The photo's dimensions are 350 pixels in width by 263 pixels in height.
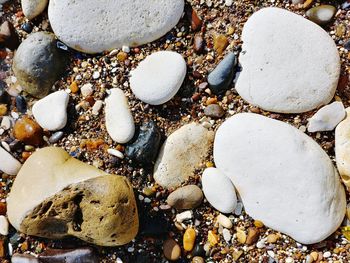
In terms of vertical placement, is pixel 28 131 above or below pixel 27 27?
below

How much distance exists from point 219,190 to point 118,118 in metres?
0.56

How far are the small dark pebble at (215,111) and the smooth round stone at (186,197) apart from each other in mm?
335

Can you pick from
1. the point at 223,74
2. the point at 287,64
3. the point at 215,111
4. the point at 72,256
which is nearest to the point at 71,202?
the point at 72,256

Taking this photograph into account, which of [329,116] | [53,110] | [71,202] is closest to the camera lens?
[71,202]

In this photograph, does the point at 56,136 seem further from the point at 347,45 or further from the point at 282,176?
the point at 347,45

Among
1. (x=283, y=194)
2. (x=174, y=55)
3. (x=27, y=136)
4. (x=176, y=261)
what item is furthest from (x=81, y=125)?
(x=283, y=194)

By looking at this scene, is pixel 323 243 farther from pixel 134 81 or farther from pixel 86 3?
pixel 86 3

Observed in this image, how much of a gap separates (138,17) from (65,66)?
421mm

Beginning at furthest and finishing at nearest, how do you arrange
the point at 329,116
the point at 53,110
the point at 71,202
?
the point at 53,110 < the point at 329,116 < the point at 71,202

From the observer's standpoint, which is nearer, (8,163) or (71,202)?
(71,202)

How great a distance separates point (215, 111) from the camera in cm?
292

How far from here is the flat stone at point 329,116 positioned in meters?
2.84

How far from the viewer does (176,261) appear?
2.94 metres

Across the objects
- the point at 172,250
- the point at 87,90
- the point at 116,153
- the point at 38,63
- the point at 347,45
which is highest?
the point at 38,63
